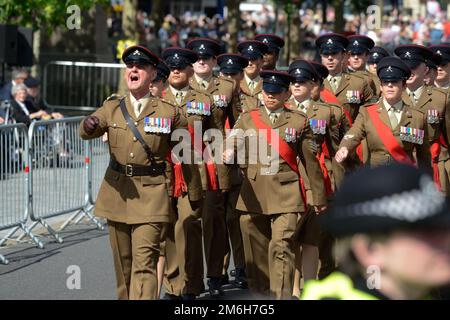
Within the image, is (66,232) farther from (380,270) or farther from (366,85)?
(380,270)

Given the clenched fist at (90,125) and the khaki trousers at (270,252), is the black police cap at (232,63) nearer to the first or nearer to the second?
the khaki trousers at (270,252)

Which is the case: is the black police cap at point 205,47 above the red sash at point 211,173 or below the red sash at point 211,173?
above

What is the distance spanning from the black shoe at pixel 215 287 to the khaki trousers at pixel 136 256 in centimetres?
188

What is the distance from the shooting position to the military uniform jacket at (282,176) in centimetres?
881

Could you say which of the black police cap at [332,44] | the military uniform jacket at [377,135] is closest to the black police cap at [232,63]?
the black police cap at [332,44]

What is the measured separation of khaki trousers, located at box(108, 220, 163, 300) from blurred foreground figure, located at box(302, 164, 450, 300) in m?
5.10

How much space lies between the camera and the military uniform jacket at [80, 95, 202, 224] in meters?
7.95

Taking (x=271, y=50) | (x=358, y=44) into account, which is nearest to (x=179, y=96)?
(x=271, y=50)

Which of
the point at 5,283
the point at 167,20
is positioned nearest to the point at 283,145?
the point at 5,283

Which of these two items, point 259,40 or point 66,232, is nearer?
point 259,40

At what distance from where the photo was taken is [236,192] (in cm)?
1043

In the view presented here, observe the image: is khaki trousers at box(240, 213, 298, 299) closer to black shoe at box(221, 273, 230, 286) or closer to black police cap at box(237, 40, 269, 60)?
black shoe at box(221, 273, 230, 286)

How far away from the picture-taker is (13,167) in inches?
456

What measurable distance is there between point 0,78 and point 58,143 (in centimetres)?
818
